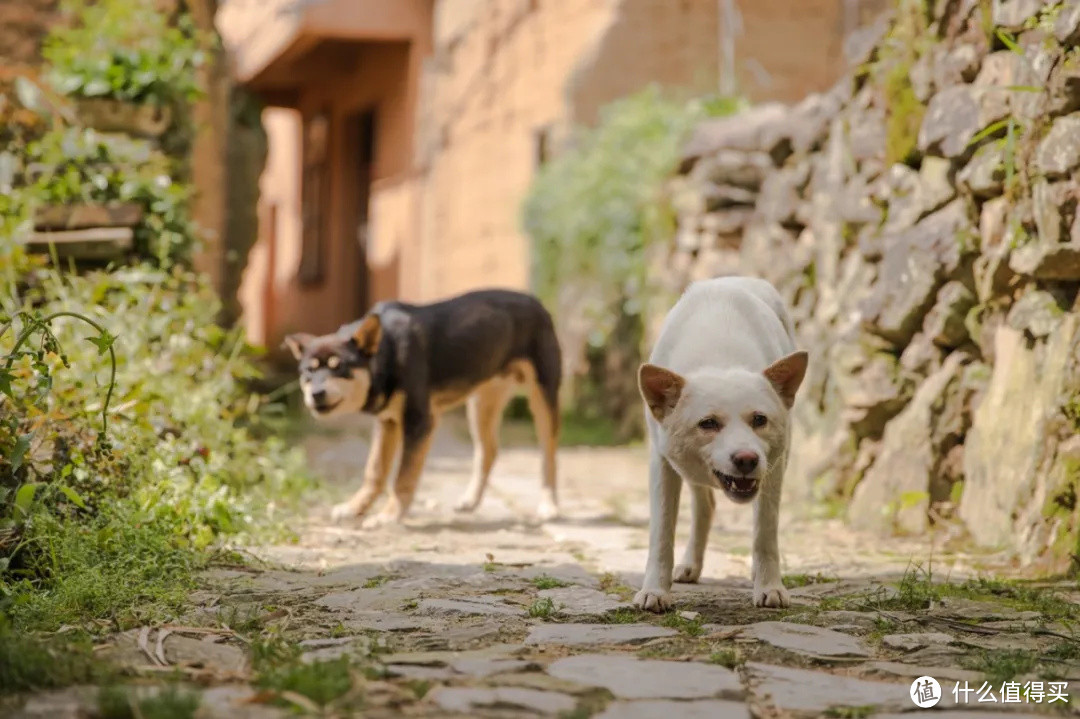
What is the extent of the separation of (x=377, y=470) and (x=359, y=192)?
1155 cm

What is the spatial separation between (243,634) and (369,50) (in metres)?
13.8

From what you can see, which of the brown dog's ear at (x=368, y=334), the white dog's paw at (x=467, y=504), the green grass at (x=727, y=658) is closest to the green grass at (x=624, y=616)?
the green grass at (x=727, y=658)

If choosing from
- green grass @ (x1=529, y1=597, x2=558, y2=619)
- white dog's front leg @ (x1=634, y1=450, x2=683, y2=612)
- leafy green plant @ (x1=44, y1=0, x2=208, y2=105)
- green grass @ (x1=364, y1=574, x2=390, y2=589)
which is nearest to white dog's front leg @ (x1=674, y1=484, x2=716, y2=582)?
white dog's front leg @ (x1=634, y1=450, x2=683, y2=612)

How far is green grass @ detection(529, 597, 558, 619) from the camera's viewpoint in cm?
352

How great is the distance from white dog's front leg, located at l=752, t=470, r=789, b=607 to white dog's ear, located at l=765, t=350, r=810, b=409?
300 millimetres

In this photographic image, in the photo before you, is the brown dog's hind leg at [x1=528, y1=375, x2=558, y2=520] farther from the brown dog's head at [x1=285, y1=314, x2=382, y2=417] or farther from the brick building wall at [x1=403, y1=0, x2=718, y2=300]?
the brick building wall at [x1=403, y1=0, x2=718, y2=300]

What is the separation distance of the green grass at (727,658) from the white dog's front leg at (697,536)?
4.09 feet

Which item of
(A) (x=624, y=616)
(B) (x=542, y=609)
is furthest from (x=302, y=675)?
(A) (x=624, y=616)

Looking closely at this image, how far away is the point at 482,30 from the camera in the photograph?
13.0m

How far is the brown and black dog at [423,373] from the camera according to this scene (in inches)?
228

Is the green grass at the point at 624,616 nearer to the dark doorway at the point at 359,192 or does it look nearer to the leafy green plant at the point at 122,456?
the leafy green plant at the point at 122,456

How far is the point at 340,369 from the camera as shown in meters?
5.73

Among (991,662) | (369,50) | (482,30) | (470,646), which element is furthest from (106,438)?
(369,50)

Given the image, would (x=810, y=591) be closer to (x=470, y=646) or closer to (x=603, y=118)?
(x=470, y=646)
